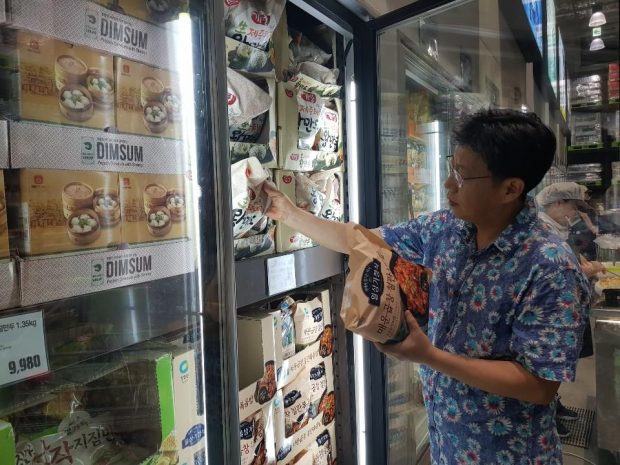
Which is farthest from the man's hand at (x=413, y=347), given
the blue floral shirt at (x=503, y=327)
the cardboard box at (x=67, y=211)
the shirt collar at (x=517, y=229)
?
the cardboard box at (x=67, y=211)

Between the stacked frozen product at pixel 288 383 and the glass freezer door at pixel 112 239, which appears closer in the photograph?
the glass freezer door at pixel 112 239

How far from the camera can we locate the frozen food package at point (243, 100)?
128 cm

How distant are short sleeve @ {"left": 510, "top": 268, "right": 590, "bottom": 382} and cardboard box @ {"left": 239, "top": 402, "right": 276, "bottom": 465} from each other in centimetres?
79

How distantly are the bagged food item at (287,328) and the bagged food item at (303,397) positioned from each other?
5.3 inches

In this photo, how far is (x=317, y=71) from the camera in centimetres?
172

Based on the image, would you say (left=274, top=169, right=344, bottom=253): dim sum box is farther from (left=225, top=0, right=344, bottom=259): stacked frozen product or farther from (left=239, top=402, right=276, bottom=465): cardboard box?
(left=239, top=402, right=276, bottom=465): cardboard box

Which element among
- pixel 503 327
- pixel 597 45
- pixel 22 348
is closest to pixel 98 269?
pixel 22 348

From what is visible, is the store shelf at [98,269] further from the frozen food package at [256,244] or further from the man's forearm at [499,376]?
the man's forearm at [499,376]

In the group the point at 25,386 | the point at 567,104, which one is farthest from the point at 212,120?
the point at 567,104

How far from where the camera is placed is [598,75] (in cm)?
183

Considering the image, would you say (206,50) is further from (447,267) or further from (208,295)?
(447,267)

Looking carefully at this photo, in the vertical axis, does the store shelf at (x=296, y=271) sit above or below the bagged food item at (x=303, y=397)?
above

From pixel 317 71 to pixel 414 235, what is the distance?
710mm

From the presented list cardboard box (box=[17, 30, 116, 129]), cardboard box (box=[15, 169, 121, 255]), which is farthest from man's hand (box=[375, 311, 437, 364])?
cardboard box (box=[17, 30, 116, 129])
